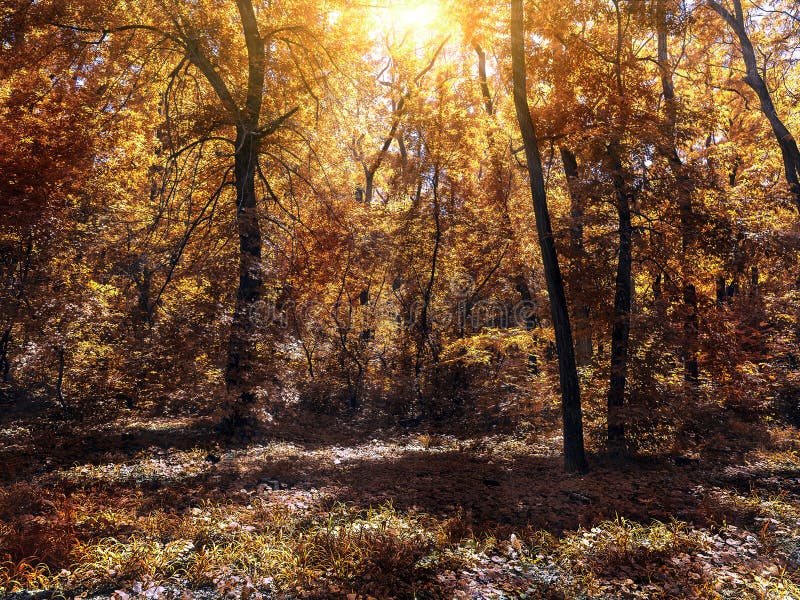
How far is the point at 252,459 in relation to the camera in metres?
10.1

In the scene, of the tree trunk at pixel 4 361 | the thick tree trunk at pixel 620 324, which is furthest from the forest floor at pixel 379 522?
the tree trunk at pixel 4 361

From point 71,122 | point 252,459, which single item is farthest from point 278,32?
point 252,459

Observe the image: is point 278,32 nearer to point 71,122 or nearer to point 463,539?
point 71,122

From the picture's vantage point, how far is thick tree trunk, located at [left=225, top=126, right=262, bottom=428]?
988 centimetres

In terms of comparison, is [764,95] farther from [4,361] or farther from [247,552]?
[4,361]

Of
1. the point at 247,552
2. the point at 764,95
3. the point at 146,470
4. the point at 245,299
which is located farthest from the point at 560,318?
the point at 764,95

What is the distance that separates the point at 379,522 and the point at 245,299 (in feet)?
20.9

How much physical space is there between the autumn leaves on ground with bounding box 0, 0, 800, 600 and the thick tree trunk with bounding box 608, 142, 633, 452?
0.24 ft

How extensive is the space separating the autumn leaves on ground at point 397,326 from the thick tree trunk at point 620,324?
7 cm

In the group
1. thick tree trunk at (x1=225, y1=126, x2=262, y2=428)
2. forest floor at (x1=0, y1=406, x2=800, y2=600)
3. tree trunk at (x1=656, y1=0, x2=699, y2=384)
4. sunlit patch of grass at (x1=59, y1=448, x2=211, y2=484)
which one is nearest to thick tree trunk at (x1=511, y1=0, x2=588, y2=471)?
forest floor at (x1=0, y1=406, x2=800, y2=600)

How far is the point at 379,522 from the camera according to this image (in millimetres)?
6230

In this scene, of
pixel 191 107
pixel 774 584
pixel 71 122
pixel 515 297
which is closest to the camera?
pixel 774 584

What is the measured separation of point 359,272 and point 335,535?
1080cm

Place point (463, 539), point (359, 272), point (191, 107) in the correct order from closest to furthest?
point (463, 539), point (191, 107), point (359, 272)
